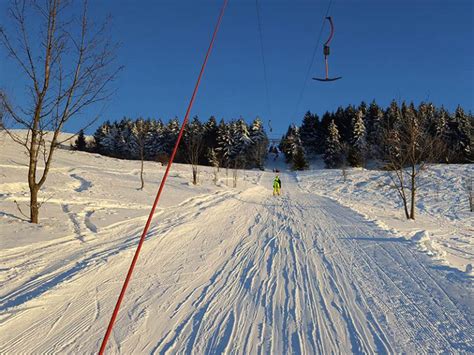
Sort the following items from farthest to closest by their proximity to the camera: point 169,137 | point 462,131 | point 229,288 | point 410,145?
point 169,137
point 462,131
point 410,145
point 229,288

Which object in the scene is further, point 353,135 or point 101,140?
point 101,140

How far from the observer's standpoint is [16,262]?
6082 mm

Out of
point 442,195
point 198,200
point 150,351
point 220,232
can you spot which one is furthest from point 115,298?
point 442,195

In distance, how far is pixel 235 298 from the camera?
5.04 meters

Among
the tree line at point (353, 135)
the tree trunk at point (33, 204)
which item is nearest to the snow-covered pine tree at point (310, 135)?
the tree line at point (353, 135)

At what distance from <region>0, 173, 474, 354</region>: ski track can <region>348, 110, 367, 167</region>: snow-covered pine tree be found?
174 feet

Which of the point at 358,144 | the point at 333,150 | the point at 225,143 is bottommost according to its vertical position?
the point at 333,150

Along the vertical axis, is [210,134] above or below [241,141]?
above

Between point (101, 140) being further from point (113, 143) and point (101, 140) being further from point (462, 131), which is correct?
point (462, 131)

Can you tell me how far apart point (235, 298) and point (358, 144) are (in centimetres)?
6489

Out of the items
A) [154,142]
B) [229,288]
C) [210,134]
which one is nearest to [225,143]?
[210,134]

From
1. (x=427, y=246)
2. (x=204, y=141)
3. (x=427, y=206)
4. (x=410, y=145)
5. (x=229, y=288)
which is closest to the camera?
(x=229, y=288)

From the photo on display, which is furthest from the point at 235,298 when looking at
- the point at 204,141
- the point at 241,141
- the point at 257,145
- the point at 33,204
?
the point at 257,145

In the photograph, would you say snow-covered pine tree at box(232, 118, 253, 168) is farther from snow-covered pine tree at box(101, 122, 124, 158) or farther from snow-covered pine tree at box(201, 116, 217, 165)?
snow-covered pine tree at box(101, 122, 124, 158)
